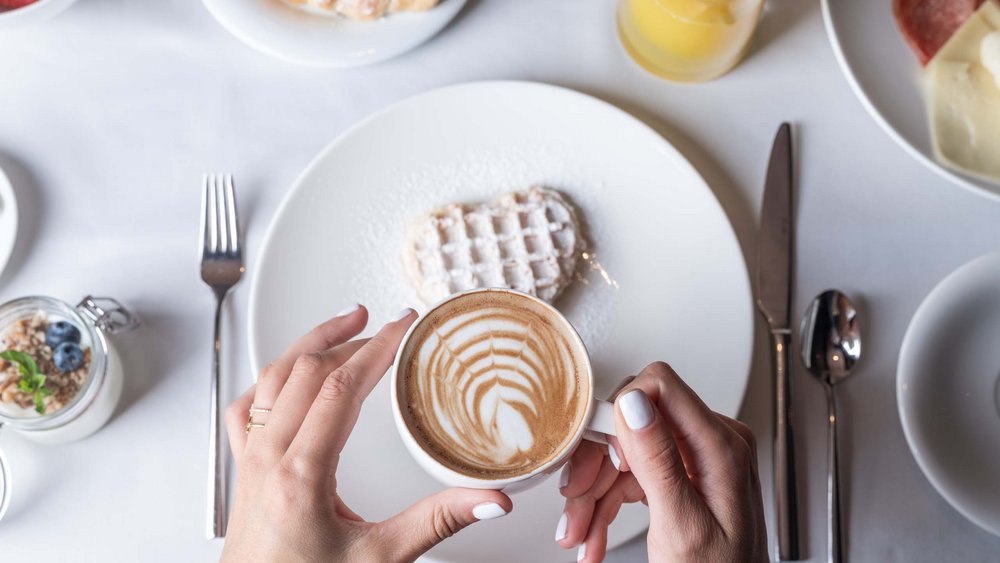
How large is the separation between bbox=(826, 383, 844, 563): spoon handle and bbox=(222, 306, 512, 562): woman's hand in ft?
1.72

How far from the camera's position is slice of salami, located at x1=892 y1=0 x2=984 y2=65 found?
109cm

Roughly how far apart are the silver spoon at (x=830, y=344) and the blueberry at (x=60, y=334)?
980 millimetres

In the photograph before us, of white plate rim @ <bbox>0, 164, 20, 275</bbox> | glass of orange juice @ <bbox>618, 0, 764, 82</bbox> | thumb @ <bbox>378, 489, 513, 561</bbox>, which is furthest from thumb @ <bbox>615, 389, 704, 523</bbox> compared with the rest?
white plate rim @ <bbox>0, 164, 20, 275</bbox>

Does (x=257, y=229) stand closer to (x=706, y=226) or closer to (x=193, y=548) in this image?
(x=193, y=548)

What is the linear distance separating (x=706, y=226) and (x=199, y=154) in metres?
0.74

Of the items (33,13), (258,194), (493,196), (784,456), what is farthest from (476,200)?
(33,13)

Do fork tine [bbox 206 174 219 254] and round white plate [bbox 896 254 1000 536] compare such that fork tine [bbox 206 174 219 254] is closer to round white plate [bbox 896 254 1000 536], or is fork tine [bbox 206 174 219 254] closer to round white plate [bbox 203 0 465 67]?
round white plate [bbox 203 0 465 67]

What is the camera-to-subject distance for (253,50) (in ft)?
3.80

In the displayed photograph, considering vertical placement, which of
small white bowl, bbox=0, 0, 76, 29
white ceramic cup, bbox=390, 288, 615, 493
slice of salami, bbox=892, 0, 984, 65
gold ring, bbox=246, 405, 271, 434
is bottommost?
white ceramic cup, bbox=390, 288, 615, 493

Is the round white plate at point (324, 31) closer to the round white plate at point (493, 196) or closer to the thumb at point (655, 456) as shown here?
the round white plate at point (493, 196)

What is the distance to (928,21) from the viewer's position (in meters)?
1.11

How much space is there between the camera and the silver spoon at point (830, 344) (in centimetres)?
105

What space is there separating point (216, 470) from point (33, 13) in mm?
671

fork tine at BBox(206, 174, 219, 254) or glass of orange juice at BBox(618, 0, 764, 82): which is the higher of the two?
glass of orange juice at BBox(618, 0, 764, 82)
